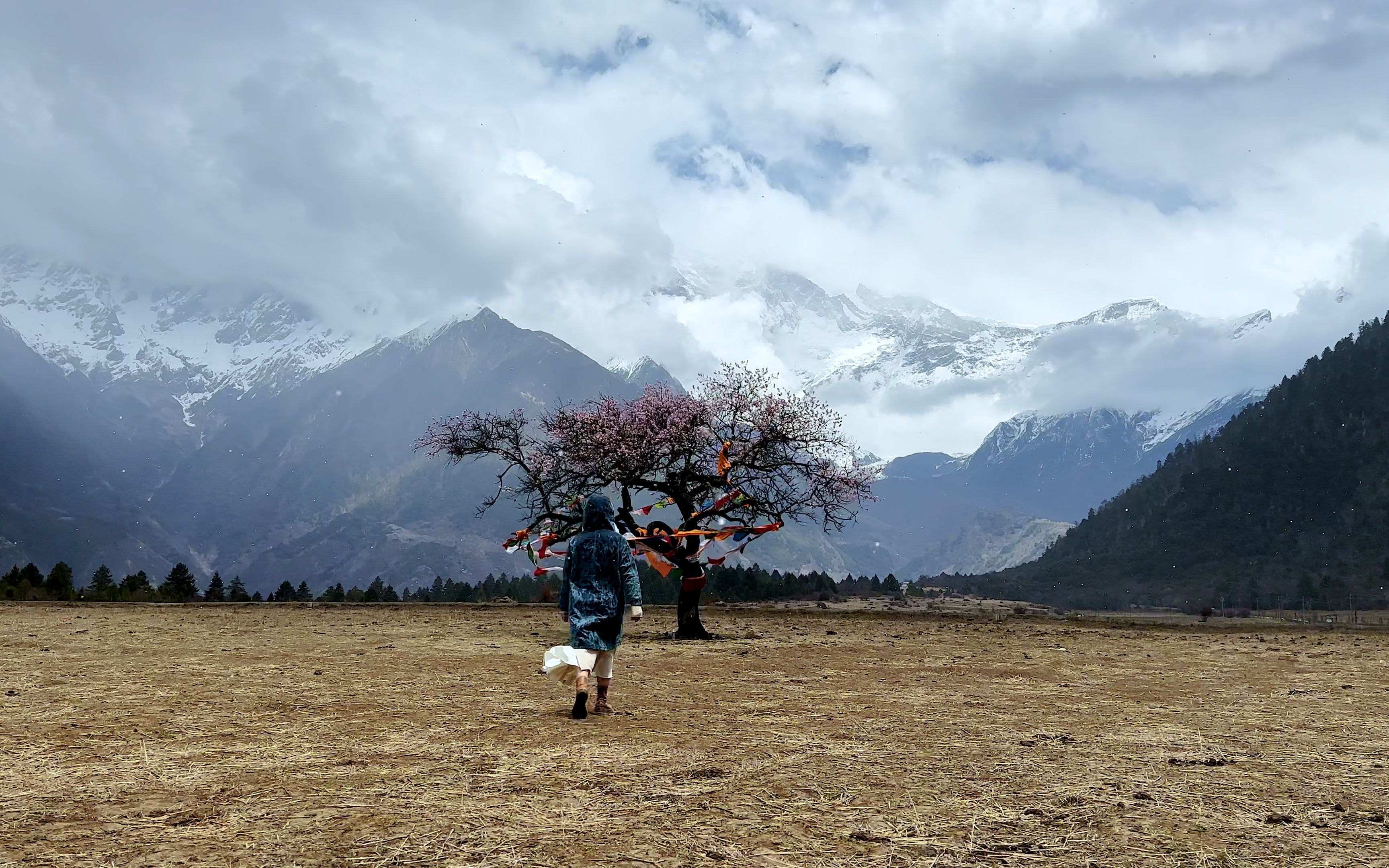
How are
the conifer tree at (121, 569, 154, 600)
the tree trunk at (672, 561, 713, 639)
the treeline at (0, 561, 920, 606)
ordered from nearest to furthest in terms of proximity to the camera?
1. the tree trunk at (672, 561, 713, 639)
2. the treeline at (0, 561, 920, 606)
3. the conifer tree at (121, 569, 154, 600)

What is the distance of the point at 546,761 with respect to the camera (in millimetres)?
8852

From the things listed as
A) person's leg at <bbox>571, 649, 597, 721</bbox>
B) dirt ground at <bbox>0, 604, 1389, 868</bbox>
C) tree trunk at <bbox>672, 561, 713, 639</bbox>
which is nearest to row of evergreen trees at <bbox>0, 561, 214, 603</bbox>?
tree trunk at <bbox>672, 561, 713, 639</bbox>

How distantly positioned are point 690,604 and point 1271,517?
513 ft

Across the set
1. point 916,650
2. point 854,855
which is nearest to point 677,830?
point 854,855

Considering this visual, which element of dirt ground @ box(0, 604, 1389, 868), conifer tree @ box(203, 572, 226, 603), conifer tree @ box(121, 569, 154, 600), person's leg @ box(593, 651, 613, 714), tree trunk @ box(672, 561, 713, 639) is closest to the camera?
dirt ground @ box(0, 604, 1389, 868)

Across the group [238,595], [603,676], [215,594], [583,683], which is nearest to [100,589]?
[215,594]

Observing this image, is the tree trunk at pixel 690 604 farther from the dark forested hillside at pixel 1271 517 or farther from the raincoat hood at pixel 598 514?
the dark forested hillside at pixel 1271 517

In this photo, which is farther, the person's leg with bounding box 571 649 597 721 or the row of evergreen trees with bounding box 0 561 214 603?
the row of evergreen trees with bounding box 0 561 214 603

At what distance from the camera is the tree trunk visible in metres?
27.2

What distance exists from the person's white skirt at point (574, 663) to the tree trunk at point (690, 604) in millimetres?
14689

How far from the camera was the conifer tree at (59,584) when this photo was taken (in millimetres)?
53469

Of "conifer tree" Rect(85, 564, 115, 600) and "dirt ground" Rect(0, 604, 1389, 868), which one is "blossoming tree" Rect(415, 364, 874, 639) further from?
"conifer tree" Rect(85, 564, 115, 600)

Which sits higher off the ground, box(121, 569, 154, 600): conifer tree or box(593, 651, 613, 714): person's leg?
box(593, 651, 613, 714): person's leg

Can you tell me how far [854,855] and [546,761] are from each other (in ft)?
11.8
